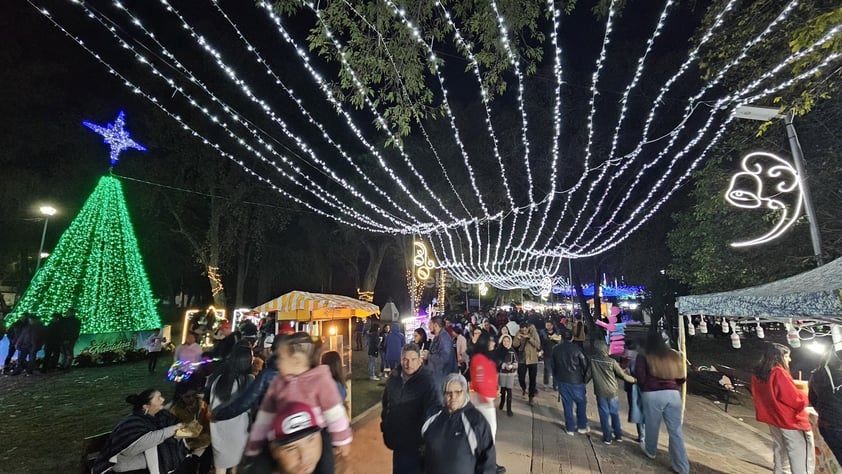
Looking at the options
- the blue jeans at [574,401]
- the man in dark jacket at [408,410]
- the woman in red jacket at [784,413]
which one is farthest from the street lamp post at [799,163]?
the man in dark jacket at [408,410]

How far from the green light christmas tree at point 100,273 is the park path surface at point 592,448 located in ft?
31.8

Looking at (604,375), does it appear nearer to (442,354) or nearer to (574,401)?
(574,401)

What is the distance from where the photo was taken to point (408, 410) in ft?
10.2

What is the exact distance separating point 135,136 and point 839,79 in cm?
2147

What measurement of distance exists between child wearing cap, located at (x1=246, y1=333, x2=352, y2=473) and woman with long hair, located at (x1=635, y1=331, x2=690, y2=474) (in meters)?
3.82

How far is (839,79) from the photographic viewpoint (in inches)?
197

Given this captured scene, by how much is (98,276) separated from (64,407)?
6007 mm

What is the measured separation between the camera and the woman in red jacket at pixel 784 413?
392 centimetres

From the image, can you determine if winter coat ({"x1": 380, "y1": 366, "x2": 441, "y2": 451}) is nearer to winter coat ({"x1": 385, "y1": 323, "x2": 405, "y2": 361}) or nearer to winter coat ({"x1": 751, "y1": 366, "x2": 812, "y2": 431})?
winter coat ({"x1": 751, "y1": 366, "x2": 812, "y2": 431})

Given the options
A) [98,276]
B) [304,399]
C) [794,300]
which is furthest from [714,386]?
[98,276]

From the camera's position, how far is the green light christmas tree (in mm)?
10828

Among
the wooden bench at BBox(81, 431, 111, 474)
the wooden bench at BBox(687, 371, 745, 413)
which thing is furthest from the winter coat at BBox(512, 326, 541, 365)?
the wooden bench at BBox(81, 431, 111, 474)

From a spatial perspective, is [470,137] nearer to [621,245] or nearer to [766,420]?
[621,245]

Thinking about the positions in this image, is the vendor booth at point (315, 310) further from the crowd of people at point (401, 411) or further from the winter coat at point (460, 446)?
the winter coat at point (460, 446)
